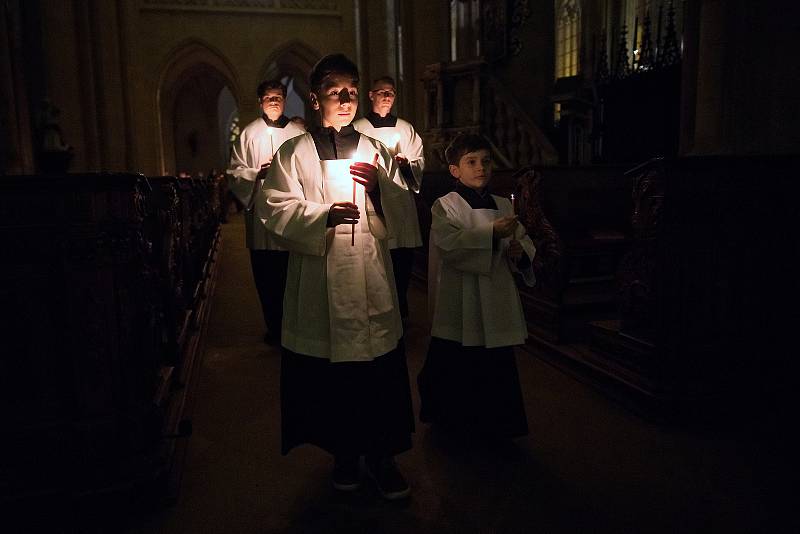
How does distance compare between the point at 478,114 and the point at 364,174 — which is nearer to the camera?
the point at 364,174

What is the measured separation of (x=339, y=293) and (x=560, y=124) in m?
7.74

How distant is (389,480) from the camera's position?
92.0 inches

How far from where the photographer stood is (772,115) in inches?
168

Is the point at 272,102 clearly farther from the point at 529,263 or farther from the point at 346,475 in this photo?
the point at 346,475

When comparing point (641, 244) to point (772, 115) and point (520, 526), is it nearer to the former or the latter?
point (520, 526)

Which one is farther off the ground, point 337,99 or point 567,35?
point 567,35

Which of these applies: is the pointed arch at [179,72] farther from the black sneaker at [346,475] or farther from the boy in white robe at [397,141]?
the black sneaker at [346,475]

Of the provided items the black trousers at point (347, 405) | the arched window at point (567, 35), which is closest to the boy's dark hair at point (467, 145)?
the black trousers at point (347, 405)

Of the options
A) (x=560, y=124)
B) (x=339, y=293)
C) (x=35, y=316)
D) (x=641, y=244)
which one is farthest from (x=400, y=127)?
(x=560, y=124)

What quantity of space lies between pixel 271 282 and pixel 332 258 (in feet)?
7.73

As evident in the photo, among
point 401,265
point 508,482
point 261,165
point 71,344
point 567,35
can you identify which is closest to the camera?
point 71,344

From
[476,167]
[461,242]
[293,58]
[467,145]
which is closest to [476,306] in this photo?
[461,242]

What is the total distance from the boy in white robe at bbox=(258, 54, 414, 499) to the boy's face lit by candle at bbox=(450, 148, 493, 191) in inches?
19.4

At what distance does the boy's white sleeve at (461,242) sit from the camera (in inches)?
104
